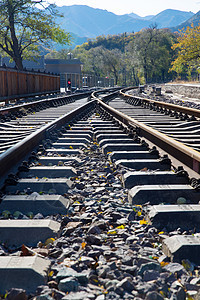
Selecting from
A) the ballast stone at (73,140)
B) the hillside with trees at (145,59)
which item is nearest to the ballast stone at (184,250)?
the ballast stone at (73,140)

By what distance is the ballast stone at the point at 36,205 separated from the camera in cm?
279

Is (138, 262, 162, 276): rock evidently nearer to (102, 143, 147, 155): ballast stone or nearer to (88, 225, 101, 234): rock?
(88, 225, 101, 234): rock

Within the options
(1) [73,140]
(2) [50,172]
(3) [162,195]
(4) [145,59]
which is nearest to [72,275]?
(3) [162,195]

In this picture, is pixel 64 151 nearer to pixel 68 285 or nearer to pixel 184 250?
pixel 184 250

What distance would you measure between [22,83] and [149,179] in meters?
17.5

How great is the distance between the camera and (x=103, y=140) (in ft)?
18.2

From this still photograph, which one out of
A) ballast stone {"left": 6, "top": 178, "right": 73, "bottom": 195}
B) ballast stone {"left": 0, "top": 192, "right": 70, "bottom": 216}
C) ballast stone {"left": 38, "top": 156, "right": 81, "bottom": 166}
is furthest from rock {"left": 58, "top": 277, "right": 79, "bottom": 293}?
ballast stone {"left": 38, "top": 156, "right": 81, "bottom": 166}

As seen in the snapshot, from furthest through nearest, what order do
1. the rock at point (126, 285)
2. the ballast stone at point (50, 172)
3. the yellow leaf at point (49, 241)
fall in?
1. the ballast stone at point (50, 172)
2. the yellow leaf at point (49, 241)
3. the rock at point (126, 285)

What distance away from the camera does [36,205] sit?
282 centimetres

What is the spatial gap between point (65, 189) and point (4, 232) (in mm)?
1072

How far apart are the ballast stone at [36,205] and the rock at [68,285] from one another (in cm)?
106

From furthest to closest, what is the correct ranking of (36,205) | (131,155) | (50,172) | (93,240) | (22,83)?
1. (22,83)
2. (131,155)
3. (50,172)
4. (36,205)
5. (93,240)

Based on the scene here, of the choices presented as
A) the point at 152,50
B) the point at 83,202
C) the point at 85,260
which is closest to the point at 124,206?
the point at 83,202

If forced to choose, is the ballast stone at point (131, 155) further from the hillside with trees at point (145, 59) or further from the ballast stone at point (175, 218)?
the hillside with trees at point (145, 59)
